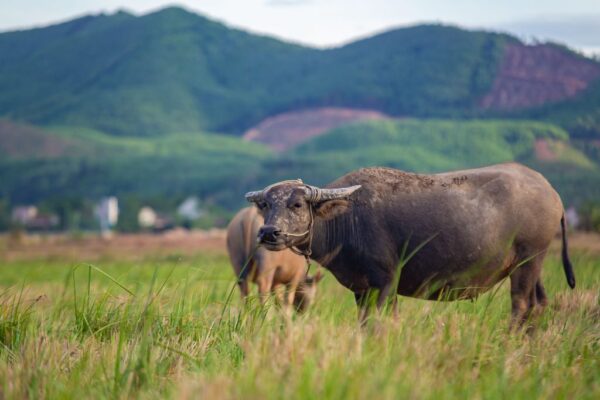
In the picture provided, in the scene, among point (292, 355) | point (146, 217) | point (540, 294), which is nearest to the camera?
point (292, 355)

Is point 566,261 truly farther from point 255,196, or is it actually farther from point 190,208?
point 190,208

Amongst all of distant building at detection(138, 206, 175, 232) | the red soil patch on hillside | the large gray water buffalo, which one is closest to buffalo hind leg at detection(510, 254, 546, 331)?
the large gray water buffalo

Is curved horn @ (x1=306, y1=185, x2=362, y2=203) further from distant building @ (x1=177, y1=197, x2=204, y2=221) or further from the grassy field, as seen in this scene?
distant building @ (x1=177, y1=197, x2=204, y2=221)

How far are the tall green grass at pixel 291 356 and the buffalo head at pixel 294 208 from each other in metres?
0.62

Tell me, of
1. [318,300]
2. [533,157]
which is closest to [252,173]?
[533,157]

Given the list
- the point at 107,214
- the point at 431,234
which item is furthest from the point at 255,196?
the point at 107,214

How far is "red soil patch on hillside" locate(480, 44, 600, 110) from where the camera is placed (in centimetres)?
13411

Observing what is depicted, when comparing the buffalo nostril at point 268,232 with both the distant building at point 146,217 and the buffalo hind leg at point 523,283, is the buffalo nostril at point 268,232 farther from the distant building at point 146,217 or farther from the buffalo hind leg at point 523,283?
the distant building at point 146,217

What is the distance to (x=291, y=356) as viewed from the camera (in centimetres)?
587

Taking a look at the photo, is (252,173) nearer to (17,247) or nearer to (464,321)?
(17,247)

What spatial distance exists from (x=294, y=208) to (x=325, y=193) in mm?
293

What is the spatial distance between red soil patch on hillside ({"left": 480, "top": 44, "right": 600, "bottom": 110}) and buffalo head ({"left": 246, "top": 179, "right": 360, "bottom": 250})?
117 m

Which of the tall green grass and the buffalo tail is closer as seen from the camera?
the tall green grass

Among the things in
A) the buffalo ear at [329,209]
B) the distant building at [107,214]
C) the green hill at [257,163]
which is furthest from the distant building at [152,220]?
the buffalo ear at [329,209]
